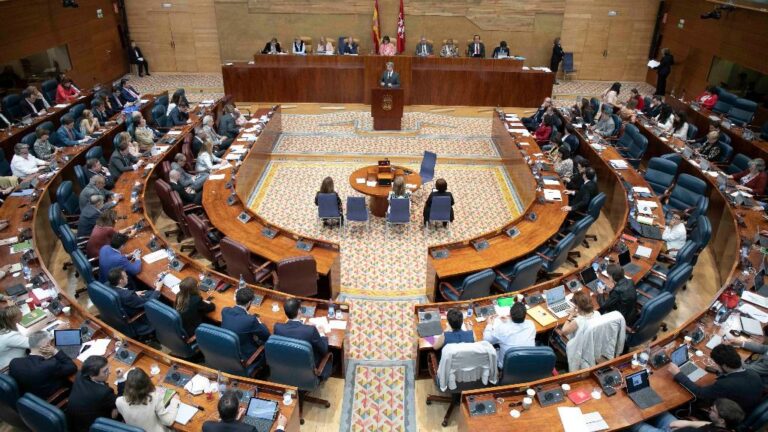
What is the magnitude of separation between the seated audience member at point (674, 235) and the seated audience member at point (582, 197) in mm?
1424

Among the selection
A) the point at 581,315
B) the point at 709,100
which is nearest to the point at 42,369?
the point at 581,315

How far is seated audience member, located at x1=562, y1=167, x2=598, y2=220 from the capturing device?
930 centimetres

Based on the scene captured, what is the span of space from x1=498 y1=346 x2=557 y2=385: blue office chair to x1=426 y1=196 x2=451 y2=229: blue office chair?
14.8 feet

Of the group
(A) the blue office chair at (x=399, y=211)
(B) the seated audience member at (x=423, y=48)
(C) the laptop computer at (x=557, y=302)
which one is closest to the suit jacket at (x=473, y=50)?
(B) the seated audience member at (x=423, y=48)

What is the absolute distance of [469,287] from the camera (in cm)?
702

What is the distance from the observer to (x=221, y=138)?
13.0 meters

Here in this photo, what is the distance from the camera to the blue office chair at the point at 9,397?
4.83 m

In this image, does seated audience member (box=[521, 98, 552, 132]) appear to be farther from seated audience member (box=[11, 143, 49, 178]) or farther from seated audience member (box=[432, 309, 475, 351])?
seated audience member (box=[11, 143, 49, 178])

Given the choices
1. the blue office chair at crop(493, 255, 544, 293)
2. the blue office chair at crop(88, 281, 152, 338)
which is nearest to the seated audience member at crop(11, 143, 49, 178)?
the blue office chair at crop(88, 281, 152, 338)

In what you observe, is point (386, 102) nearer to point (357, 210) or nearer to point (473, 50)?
point (357, 210)

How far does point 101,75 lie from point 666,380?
21562 mm

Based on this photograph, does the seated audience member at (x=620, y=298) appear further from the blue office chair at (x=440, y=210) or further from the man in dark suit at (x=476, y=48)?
the man in dark suit at (x=476, y=48)

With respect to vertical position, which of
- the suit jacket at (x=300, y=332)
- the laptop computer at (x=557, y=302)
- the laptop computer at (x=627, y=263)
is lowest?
the laptop computer at (x=557, y=302)

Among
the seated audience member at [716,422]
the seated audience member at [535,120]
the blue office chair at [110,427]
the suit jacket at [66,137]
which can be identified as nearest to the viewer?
the blue office chair at [110,427]
